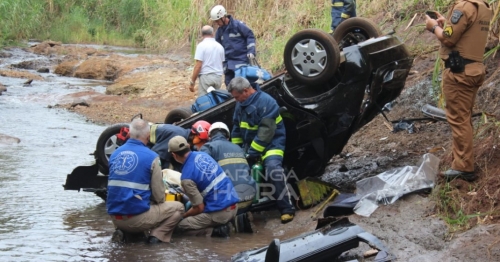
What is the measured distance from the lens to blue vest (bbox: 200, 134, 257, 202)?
24.6ft

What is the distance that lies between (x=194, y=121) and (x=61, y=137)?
564cm

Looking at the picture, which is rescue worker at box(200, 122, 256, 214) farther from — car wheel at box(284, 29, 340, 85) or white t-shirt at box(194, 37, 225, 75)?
white t-shirt at box(194, 37, 225, 75)

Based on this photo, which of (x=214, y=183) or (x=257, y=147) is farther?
(x=257, y=147)

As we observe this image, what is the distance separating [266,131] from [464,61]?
215 cm

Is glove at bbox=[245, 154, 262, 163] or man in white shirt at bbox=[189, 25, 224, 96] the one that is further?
man in white shirt at bbox=[189, 25, 224, 96]

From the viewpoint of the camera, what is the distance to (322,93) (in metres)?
8.03

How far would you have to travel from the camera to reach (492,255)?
5.50 metres

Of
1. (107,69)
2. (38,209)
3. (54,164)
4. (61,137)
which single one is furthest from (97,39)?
(38,209)

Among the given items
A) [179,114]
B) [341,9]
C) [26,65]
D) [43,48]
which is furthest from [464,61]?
[43,48]

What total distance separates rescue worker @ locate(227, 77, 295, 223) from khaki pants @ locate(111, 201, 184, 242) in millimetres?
1108

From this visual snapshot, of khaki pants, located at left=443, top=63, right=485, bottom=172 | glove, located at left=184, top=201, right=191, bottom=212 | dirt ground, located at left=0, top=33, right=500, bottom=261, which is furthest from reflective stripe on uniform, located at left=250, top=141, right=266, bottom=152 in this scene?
khaki pants, located at left=443, top=63, right=485, bottom=172

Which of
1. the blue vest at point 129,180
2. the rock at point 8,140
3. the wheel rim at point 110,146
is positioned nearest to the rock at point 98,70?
the rock at point 8,140

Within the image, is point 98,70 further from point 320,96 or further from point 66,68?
point 320,96

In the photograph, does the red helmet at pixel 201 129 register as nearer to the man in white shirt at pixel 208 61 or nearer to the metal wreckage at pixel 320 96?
the metal wreckage at pixel 320 96
